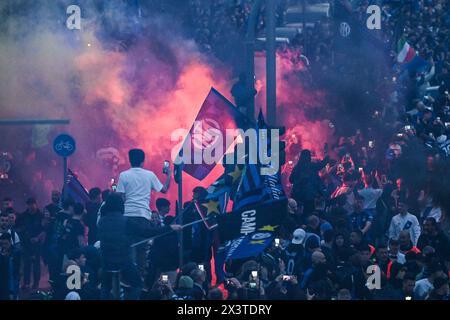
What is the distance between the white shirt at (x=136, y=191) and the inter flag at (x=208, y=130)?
0.59 m

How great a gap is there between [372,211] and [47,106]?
9.98m

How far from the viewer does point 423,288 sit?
1272 cm

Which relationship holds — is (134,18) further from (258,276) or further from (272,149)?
(258,276)

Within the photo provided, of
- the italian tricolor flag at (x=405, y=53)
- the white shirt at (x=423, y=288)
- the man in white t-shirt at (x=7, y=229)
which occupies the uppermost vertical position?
the italian tricolor flag at (x=405, y=53)

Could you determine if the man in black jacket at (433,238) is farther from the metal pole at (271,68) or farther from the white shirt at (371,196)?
the metal pole at (271,68)

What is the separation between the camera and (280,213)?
43.6ft

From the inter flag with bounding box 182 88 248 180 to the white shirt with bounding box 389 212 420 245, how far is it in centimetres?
A: 239

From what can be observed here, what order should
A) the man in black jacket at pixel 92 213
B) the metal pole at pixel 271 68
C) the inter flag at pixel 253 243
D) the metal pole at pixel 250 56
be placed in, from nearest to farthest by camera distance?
the inter flag at pixel 253 243 → the man in black jacket at pixel 92 213 → the metal pole at pixel 250 56 → the metal pole at pixel 271 68

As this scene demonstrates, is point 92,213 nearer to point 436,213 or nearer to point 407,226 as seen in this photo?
point 407,226

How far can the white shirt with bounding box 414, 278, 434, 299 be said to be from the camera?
12.6 meters

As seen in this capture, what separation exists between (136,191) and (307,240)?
2.00 metres

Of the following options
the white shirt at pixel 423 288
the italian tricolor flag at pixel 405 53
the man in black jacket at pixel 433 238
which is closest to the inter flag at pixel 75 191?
the man in black jacket at pixel 433 238

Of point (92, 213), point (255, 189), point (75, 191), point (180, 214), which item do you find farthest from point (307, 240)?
point (75, 191)

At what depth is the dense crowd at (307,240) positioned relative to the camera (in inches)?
499
